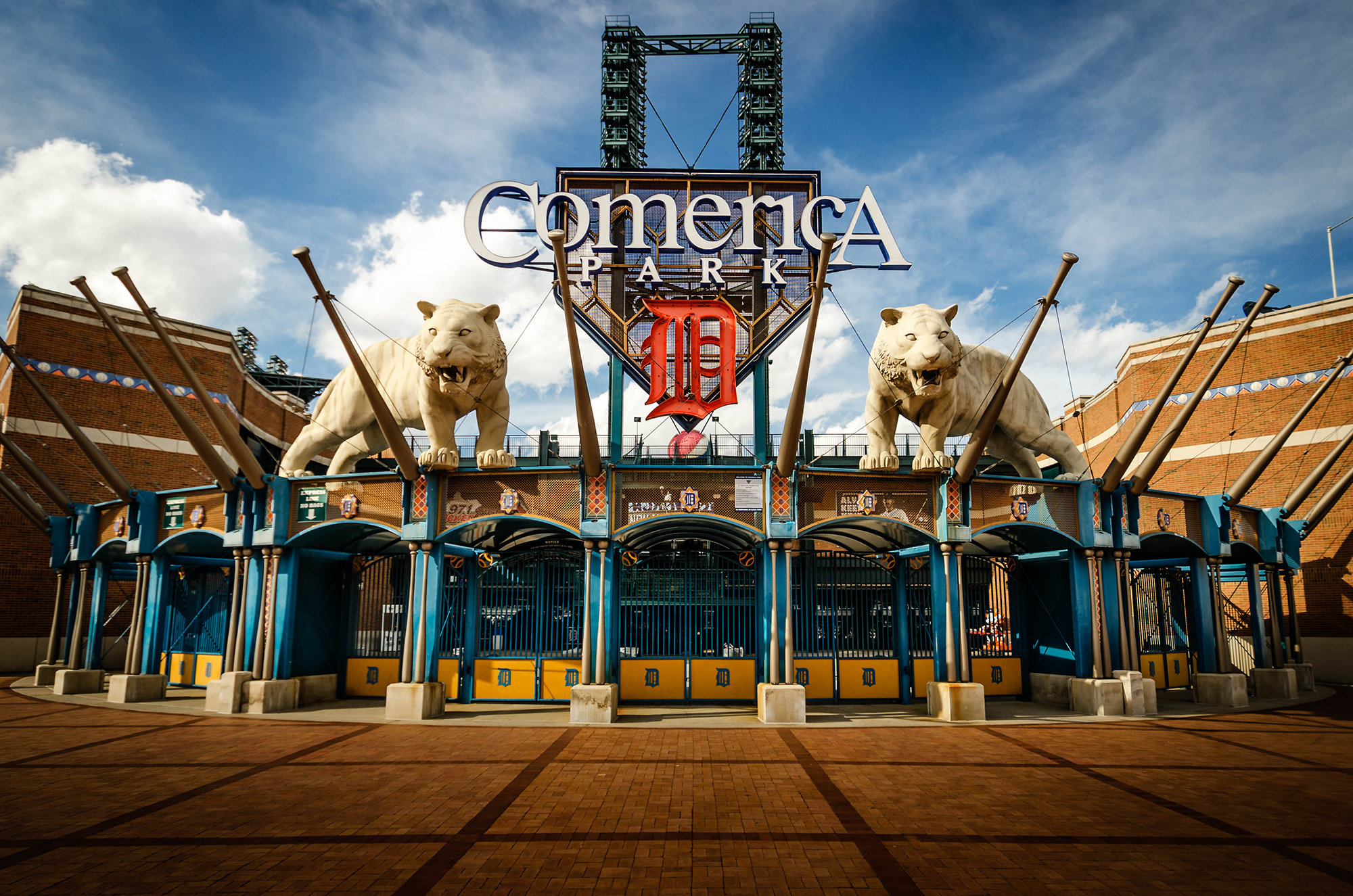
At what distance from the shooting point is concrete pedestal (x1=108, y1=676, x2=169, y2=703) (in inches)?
690

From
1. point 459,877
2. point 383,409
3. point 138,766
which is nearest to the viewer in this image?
point 459,877

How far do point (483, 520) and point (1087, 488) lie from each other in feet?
42.7

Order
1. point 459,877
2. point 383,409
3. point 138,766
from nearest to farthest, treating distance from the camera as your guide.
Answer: point 459,877
point 138,766
point 383,409

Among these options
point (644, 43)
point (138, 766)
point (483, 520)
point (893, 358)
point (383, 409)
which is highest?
point (644, 43)

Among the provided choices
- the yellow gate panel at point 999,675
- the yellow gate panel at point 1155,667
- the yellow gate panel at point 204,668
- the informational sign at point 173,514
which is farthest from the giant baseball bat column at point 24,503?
the yellow gate panel at point 1155,667

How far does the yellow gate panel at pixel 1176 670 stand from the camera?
828 inches

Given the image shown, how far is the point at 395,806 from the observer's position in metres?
8.83

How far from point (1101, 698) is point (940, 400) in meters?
6.95

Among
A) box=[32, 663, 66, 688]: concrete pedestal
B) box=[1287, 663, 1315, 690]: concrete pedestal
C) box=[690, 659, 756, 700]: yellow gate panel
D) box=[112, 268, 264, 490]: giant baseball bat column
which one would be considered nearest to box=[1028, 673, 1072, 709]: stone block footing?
box=[690, 659, 756, 700]: yellow gate panel

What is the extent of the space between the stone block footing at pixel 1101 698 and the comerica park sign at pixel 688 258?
31.8ft

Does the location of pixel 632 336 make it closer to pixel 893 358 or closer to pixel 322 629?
pixel 893 358

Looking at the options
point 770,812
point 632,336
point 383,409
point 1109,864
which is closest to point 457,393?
point 383,409

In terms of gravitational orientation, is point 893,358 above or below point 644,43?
below

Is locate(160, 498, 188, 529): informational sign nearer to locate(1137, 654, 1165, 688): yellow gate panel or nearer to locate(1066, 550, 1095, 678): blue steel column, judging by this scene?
locate(1066, 550, 1095, 678): blue steel column
